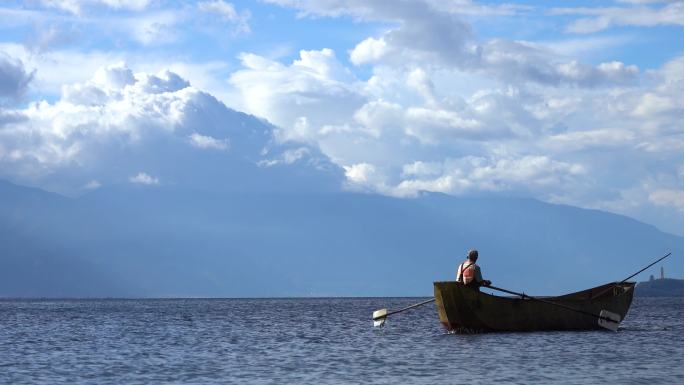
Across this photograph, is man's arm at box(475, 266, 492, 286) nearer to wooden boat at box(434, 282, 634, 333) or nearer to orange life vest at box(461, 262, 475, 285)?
orange life vest at box(461, 262, 475, 285)

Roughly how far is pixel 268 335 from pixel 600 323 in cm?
1883

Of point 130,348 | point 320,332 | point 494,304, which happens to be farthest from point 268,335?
point 494,304

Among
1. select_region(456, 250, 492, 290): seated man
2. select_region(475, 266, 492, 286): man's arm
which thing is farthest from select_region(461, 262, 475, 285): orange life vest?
select_region(475, 266, 492, 286): man's arm

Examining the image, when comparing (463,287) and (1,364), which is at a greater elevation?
(463,287)

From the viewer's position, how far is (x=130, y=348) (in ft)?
166

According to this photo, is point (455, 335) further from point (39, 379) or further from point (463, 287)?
point (39, 379)

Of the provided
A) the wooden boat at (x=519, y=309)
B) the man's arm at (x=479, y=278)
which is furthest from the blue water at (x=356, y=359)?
the man's arm at (x=479, y=278)

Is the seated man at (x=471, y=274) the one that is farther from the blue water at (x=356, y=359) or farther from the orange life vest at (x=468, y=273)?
the blue water at (x=356, y=359)

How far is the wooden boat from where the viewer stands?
159 feet

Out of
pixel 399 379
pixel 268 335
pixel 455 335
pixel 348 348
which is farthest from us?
pixel 268 335

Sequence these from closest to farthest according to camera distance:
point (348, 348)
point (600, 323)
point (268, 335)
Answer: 1. point (348, 348)
2. point (600, 323)
3. point (268, 335)

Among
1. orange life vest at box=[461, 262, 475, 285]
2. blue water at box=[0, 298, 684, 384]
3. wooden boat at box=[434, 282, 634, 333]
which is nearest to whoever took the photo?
blue water at box=[0, 298, 684, 384]

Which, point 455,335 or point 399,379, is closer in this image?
point 399,379

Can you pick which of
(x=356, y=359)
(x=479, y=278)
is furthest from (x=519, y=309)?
(x=356, y=359)
